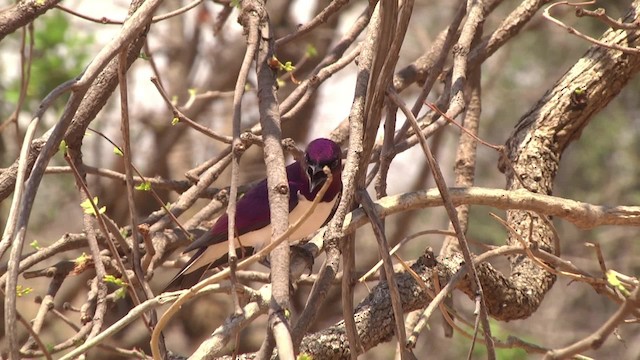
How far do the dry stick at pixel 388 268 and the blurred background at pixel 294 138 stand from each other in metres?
1.68

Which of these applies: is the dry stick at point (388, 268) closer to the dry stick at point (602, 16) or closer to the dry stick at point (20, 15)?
the dry stick at point (602, 16)

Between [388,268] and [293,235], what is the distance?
49.8 inches

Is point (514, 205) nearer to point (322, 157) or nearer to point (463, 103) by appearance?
→ point (463, 103)

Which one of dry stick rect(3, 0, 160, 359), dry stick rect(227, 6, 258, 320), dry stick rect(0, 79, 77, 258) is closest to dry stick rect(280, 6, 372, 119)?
dry stick rect(227, 6, 258, 320)

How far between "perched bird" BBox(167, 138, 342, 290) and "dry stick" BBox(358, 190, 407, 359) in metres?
0.80

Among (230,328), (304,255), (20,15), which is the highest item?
(20,15)

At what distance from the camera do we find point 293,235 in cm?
315

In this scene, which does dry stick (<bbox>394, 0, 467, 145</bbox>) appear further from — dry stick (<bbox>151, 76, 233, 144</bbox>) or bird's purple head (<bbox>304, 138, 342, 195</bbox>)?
dry stick (<bbox>151, 76, 233, 144</bbox>)

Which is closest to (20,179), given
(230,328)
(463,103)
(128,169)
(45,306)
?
(230,328)

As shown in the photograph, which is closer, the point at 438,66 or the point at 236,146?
the point at 236,146

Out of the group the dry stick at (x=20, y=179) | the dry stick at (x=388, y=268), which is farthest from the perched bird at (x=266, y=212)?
the dry stick at (x=20, y=179)

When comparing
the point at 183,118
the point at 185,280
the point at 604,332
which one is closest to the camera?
the point at 604,332

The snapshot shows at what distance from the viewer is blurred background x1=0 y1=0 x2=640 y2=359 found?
5602 millimetres

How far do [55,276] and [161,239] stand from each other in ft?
1.18
